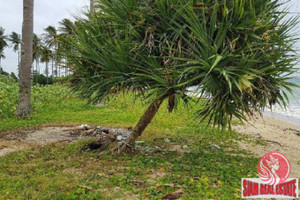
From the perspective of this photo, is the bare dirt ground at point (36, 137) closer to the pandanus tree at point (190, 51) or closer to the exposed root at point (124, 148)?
the exposed root at point (124, 148)

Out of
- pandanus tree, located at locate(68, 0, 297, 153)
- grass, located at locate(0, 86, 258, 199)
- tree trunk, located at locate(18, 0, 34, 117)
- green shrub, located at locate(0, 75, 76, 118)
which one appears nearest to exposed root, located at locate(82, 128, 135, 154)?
grass, located at locate(0, 86, 258, 199)

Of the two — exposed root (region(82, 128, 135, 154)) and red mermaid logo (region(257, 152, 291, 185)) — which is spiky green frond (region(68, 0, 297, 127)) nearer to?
red mermaid logo (region(257, 152, 291, 185))

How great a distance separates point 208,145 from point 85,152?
115 inches

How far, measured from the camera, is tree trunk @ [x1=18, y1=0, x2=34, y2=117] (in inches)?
367

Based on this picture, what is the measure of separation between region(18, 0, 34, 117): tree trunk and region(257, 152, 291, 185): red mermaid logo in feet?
26.2

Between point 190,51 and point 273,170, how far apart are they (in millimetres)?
2313

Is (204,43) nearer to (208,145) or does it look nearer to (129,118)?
(208,145)

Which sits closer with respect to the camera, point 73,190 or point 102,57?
point 73,190

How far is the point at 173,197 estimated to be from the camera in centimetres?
337

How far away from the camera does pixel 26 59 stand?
957 cm

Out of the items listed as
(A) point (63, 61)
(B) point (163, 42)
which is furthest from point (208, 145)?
(A) point (63, 61)

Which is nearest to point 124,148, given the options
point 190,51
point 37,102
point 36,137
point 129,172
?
point 129,172

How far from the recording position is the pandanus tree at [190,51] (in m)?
3.69

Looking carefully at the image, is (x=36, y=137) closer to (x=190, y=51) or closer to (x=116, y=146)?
(x=116, y=146)
